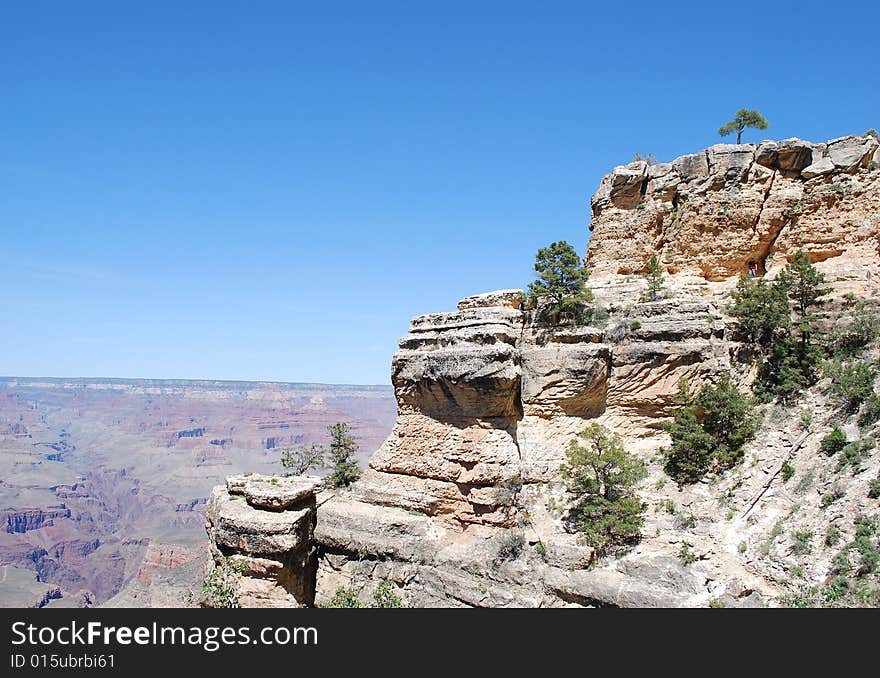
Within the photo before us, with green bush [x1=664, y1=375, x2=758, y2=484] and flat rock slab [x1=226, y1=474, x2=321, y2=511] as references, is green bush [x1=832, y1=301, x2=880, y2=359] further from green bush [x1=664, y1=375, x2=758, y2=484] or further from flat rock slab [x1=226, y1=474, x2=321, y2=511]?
flat rock slab [x1=226, y1=474, x2=321, y2=511]

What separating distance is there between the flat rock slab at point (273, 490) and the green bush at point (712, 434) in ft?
58.3

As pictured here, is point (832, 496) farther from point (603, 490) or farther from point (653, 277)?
point (653, 277)

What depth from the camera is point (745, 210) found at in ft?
105

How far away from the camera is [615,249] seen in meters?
36.4

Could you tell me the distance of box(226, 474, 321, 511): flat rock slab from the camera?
Result: 26.8 m

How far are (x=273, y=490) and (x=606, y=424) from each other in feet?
56.0

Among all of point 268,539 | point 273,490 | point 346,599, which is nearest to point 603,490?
point 346,599

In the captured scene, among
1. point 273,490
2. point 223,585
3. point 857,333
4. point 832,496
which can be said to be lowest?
point 223,585

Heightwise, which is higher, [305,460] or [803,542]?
[803,542]

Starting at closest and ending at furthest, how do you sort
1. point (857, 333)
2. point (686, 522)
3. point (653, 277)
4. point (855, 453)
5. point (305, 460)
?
1. point (855, 453)
2. point (686, 522)
3. point (857, 333)
4. point (653, 277)
5. point (305, 460)

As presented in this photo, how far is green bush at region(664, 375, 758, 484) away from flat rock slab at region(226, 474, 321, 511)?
17755 mm

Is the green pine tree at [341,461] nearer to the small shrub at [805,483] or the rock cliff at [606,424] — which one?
the rock cliff at [606,424]

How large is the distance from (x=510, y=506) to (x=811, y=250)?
21.6 metres
